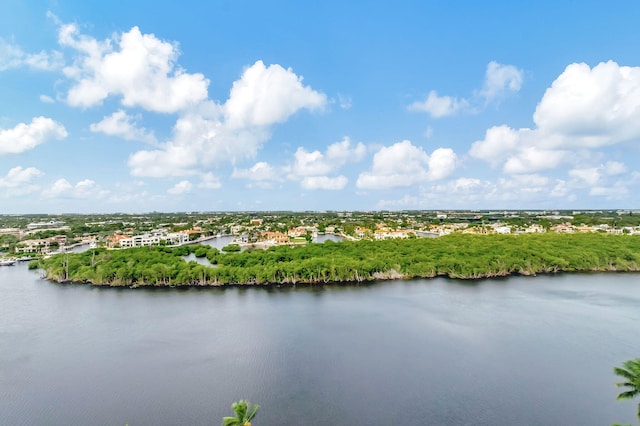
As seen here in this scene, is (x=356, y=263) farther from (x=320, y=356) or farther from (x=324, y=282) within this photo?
(x=320, y=356)

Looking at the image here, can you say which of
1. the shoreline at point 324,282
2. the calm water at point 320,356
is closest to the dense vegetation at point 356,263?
the shoreline at point 324,282

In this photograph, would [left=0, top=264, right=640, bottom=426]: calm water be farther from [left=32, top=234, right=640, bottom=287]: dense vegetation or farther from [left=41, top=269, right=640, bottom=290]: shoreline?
[left=32, top=234, right=640, bottom=287]: dense vegetation

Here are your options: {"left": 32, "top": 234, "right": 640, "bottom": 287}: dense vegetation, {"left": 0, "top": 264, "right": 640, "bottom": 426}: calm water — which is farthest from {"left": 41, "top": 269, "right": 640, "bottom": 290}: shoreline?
{"left": 0, "top": 264, "right": 640, "bottom": 426}: calm water

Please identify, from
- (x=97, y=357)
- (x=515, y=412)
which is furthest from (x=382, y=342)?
(x=97, y=357)

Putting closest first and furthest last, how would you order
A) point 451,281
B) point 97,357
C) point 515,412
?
point 515,412 → point 97,357 → point 451,281

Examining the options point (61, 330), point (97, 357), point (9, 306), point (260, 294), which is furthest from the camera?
point (260, 294)

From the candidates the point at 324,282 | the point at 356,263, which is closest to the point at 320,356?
the point at 324,282

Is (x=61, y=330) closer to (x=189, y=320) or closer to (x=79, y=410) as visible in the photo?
(x=189, y=320)
